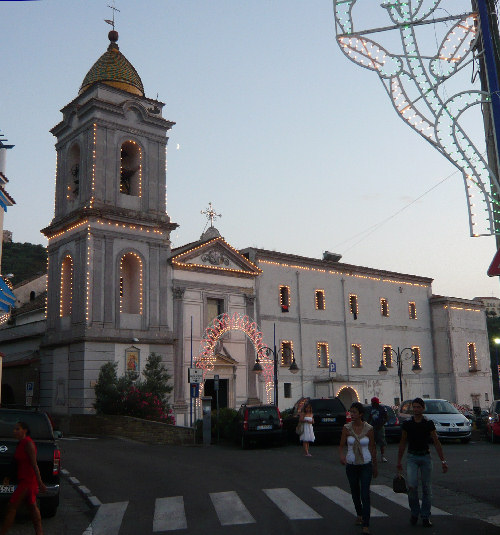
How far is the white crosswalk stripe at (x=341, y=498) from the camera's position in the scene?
1031 centimetres

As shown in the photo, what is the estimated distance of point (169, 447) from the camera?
23641 millimetres

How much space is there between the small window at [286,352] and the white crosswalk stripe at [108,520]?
28408 mm

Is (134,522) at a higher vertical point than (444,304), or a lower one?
lower

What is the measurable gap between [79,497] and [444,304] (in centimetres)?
4167

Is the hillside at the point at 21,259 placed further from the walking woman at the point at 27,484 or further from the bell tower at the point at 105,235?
the walking woman at the point at 27,484

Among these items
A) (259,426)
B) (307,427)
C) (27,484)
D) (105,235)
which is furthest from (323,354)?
(27,484)

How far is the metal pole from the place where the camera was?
8750mm

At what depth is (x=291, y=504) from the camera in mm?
10953

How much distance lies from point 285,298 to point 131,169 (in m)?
12.6

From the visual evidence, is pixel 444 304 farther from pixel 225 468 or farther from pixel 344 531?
pixel 344 531

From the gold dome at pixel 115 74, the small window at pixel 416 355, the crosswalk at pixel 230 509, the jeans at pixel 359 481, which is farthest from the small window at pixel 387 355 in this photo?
the jeans at pixel 359 481

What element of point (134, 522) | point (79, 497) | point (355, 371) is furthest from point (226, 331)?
point (134, 522)

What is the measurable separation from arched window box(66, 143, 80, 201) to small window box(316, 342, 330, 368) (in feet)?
59.5

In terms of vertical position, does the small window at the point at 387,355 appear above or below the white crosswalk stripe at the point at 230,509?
above
